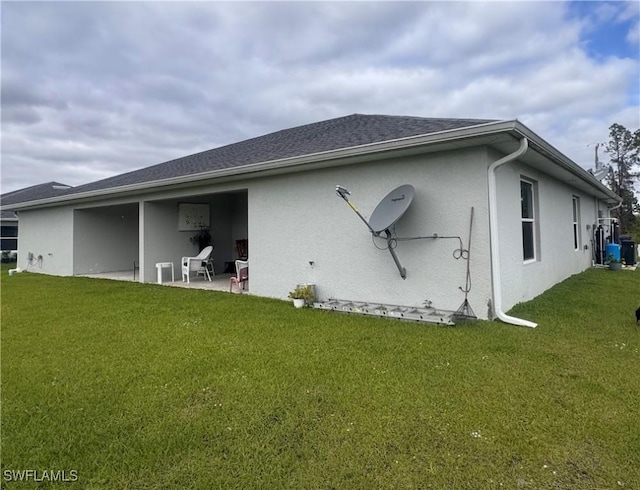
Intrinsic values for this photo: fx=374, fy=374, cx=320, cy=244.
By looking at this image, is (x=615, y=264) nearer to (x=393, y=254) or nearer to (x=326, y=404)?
(x=393, y=254)

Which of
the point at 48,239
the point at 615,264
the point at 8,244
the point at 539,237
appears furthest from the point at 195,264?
the point at 8,244

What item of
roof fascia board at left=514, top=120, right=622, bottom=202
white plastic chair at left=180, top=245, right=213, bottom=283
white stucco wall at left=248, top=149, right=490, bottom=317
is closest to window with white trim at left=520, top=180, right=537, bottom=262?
roof fascia board at left=514, top=120, right=622, bottom=202

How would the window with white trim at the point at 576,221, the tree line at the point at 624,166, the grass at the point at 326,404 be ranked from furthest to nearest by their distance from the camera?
the tree line at the point at 624,166 → the window with white trim at the point at 576,221 → the grass at the point at 326,404

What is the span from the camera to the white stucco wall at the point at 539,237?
559 centimetres

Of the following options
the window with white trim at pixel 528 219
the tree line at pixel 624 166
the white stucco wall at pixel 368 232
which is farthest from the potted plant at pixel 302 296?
the tree line at pixel 624 166

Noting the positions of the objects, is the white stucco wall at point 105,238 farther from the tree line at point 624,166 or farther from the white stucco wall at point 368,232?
the tree line at point 624,166

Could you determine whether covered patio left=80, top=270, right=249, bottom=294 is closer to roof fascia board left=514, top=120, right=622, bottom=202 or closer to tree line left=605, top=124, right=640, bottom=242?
roof fascia board left=514, top=120, right=622, bottom=202

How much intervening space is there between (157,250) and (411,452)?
31.8 feet

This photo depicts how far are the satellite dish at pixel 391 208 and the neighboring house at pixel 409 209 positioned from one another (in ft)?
1.04

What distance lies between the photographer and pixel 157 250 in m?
10.4

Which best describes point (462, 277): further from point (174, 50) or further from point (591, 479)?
point (174, 50)

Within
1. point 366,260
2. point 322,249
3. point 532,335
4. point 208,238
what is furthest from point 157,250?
point 532,335

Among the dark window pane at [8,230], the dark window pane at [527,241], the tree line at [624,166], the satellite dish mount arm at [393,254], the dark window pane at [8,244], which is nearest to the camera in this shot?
the satellite dish mount arm at [393,254]

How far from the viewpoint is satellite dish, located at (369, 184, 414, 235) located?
532 cm
